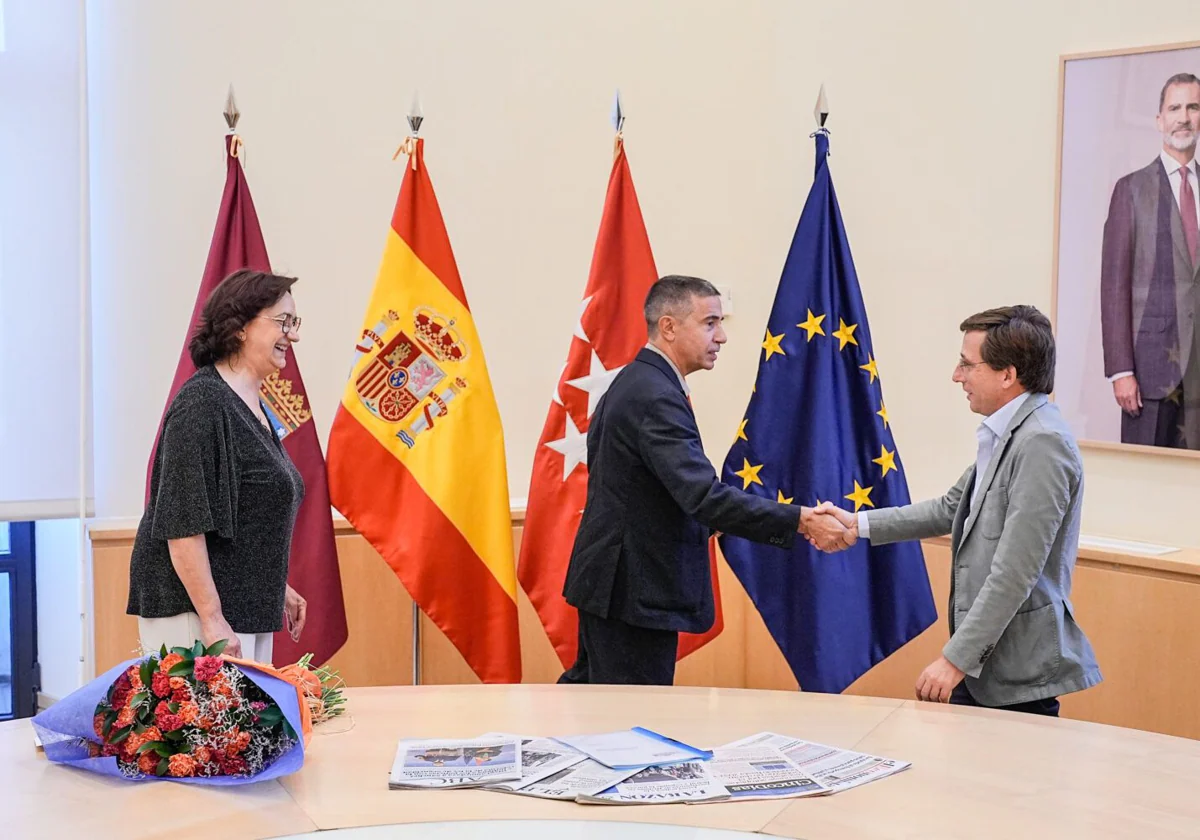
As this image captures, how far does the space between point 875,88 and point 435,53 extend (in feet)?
4.89

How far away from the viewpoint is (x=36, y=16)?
3.51 metres

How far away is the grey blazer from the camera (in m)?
2.34

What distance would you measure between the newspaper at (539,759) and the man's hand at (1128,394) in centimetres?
221

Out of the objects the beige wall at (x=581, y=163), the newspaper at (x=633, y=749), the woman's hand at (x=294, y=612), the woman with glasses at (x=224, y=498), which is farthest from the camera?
the beige wall at (x=581, y=163)

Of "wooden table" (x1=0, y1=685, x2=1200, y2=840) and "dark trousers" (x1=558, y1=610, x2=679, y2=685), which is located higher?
"wooden table" (x1=0, y1=685, x2=1200, y2=840)

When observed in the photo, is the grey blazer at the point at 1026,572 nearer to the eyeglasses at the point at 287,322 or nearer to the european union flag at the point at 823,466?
the european union flag at the point at 823,466

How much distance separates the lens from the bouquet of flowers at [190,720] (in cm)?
177

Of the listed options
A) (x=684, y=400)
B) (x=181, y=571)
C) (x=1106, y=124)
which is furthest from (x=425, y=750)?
(x=1106, y=124)

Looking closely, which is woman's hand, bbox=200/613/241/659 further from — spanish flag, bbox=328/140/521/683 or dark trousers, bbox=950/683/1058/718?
dark trousers, bbox=950/683/1058/718

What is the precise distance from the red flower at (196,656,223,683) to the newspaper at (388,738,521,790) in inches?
12.2

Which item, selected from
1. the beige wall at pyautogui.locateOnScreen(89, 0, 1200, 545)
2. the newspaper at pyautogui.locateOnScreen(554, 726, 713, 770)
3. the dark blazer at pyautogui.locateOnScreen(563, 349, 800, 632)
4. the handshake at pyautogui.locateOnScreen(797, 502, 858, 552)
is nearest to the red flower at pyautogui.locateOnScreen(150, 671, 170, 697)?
the newspaper at pyautogui.locateOnScreen(554, 726, 713, 770)

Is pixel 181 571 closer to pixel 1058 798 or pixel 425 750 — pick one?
pixel 425 750

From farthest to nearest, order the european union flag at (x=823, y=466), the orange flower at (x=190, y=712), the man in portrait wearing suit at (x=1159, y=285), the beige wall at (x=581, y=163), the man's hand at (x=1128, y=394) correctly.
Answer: the beige wall at (x=581, y=163)
the man's hand at (x=1128, y=394)
the man in portrait wearing suit at (x=1159, y=285)
the european union flag at (x=823, y=466)
the orange flower at (x=190, y=712)

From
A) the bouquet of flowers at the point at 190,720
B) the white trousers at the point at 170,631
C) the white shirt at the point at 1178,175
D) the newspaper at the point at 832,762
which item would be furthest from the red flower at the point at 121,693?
the white shirt at the point at 1178,175
